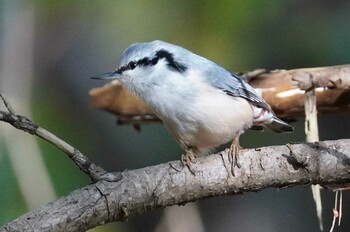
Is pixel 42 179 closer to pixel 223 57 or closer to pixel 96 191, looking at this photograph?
pixel 223 57

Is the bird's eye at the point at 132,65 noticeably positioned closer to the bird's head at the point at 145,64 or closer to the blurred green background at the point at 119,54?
the bird's head at the point at 145,64

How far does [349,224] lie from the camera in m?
1.49

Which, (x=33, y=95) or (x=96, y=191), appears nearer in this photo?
(x=96, y=191)

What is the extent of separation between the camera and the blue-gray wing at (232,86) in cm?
110

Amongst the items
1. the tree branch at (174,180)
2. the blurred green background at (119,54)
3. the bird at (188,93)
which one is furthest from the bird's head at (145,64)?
the blurred green background at (119,54)

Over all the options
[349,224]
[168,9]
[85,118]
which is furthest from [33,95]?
[349,224]

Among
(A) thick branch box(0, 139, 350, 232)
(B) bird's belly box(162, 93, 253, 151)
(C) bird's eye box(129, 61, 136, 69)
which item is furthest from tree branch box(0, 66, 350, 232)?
(C) bird's eye box(129, 61, 136, 69)

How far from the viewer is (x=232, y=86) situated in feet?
3.68

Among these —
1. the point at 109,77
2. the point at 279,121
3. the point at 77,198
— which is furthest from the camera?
the point at 279,121

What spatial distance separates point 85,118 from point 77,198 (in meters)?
0.74

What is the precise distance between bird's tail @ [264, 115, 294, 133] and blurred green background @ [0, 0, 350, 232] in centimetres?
28

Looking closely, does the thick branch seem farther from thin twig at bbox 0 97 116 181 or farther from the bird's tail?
the bird's tail

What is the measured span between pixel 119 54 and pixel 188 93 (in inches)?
20.9

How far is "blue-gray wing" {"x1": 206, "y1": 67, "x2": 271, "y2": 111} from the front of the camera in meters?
1.10
